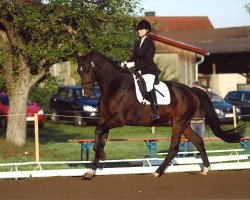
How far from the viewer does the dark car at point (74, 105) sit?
121ft

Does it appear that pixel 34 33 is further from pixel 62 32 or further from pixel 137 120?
pixel 137 120

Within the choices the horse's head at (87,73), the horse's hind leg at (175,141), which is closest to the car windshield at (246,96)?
the horse's hind leg at (175,141)

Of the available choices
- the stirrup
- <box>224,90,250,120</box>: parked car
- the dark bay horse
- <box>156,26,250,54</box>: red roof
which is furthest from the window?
the stirrup

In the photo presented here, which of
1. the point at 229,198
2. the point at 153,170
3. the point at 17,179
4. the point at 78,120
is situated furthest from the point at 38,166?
the point at 78,120

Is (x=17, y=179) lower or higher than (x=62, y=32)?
lower

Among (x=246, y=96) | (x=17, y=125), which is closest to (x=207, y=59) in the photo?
(x=246, y=96)

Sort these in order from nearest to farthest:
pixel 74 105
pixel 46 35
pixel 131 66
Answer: pixel 131 66 < pixel 46 35 < pixel 74 105

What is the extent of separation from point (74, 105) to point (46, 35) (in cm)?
1513

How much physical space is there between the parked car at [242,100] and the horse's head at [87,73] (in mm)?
24059

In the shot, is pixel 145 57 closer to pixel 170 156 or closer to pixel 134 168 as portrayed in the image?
pixel 170 156

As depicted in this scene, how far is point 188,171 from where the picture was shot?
16812 millimetres

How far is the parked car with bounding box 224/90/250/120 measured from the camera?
39000 millimetres

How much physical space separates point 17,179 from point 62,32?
26.0ft

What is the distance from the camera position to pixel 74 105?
125ft
